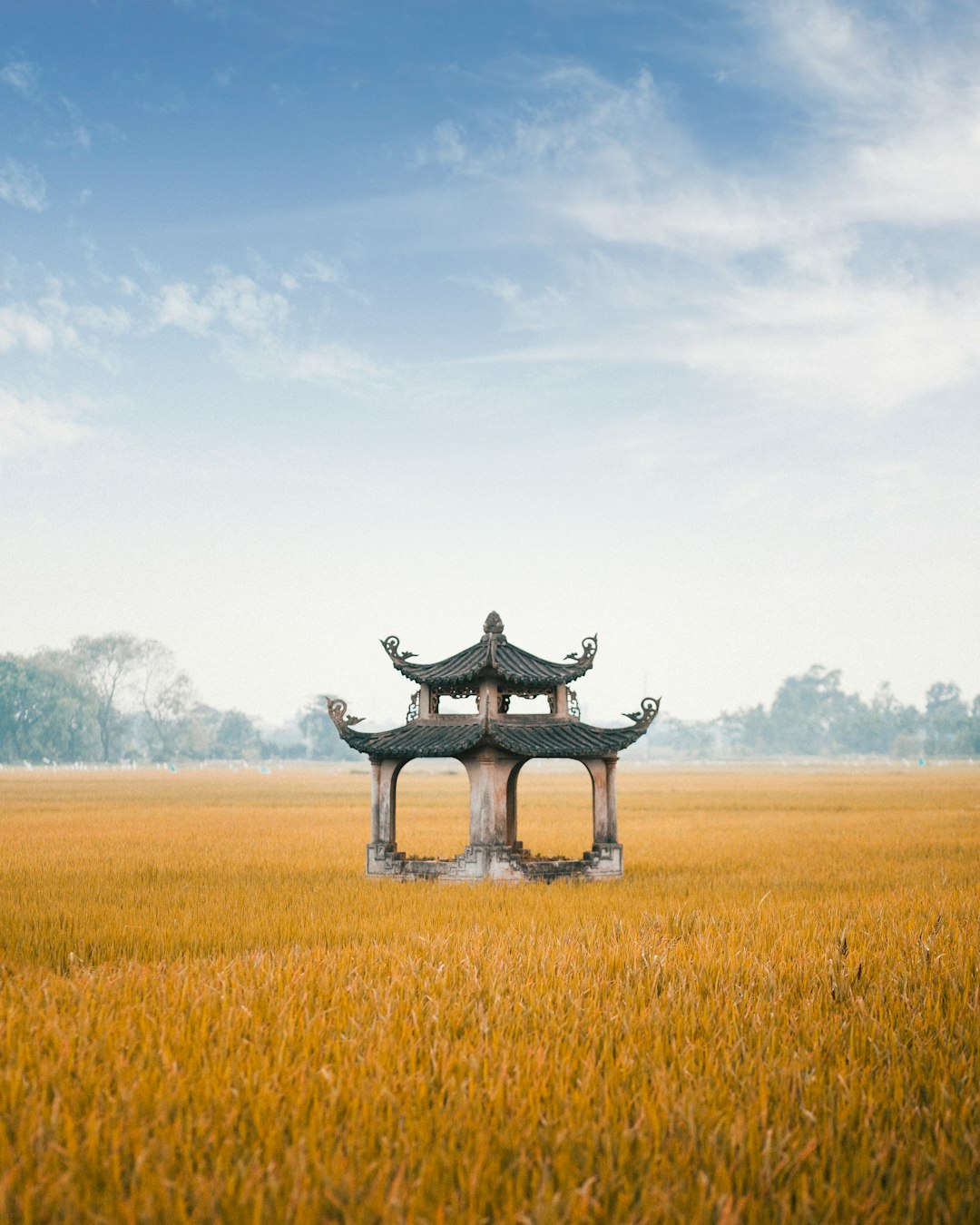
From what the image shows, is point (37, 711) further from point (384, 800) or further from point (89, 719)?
point (384, 800)

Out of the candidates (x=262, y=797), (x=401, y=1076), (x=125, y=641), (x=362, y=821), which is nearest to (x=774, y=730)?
(x=125, y=641)

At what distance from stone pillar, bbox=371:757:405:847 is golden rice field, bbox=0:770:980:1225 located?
2.91 metres

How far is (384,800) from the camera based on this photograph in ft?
54.5

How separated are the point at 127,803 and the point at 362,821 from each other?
12.4 m

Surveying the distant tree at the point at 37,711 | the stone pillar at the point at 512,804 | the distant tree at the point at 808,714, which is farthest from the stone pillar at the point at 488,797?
the distant tree at the point at 808,714

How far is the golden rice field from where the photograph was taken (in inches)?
150

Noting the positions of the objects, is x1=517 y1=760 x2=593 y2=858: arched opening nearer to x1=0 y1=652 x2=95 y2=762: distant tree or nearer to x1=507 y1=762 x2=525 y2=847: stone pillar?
x1=507 y1=762 x2=525 y2=847: stone pillar

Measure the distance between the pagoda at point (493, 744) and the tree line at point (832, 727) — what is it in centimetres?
14408

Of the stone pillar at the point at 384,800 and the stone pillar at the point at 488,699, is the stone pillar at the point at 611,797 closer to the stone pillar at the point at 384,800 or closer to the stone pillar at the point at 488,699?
the stone pillar at the point at 488,699

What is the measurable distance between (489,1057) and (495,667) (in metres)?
10.8

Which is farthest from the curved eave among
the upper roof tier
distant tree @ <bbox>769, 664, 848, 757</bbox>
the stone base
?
distant tree @ <bbox>769, 664, 848, 757</bbox>

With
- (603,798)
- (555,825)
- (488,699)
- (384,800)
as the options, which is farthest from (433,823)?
(488,699)

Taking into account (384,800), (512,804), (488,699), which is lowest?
(512,804)

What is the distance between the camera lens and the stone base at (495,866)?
15.4 metres
